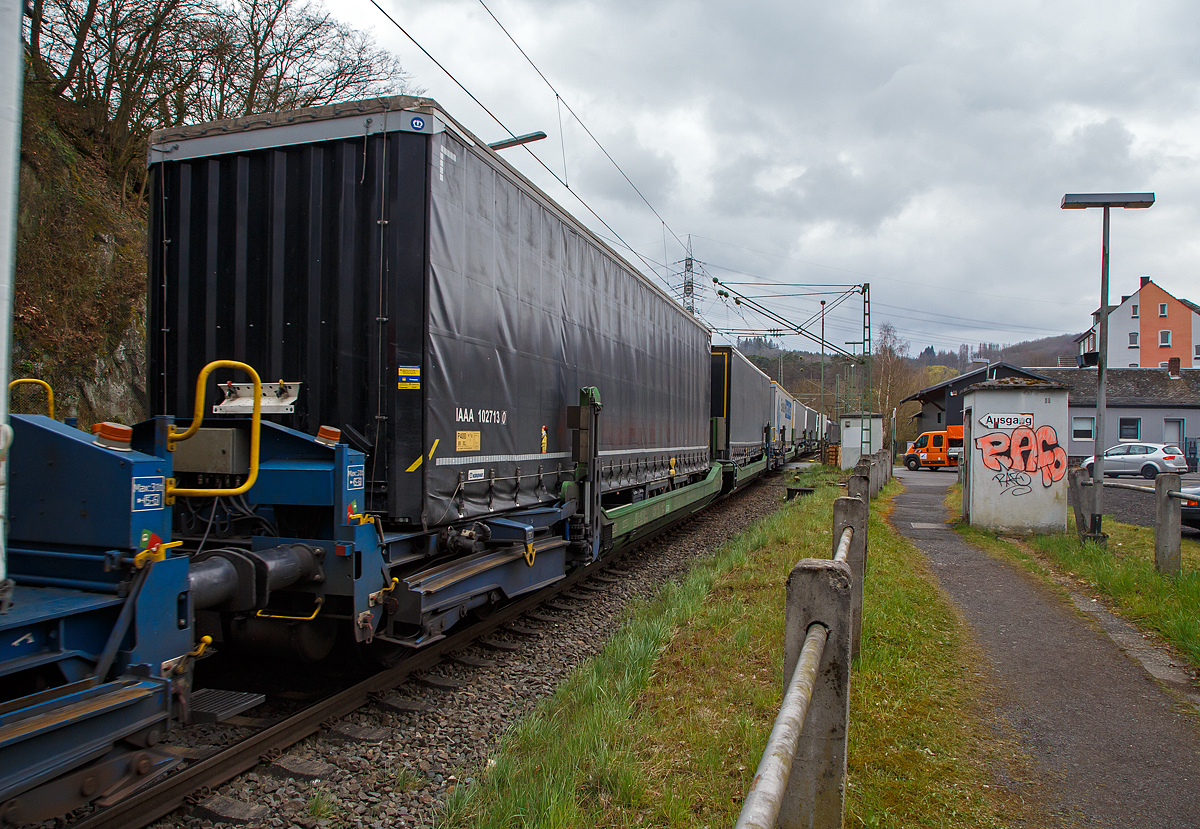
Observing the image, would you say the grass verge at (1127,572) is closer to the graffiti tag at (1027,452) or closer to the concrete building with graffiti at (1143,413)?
the graffiti tag at (1027,452)

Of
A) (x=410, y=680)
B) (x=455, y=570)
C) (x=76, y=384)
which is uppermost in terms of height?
(x=76, y=384)

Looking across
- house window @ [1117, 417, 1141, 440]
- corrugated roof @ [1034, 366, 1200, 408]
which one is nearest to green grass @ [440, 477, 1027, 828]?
corrugated roof @ [1034, 366, 1200, 408]

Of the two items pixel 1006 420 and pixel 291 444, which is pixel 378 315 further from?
pixel 1006 420

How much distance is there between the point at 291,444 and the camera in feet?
14.8

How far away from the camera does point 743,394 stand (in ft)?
60.7

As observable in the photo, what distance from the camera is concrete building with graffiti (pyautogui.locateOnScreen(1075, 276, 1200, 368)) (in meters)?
54.8

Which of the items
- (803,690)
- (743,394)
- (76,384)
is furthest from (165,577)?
(743,394)

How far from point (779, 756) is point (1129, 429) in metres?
47.7

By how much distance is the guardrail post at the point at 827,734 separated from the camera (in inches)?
94.8

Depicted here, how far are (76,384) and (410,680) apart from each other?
456 inches

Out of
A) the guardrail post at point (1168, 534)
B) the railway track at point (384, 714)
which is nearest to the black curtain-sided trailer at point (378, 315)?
the railway track at point (384, 714)

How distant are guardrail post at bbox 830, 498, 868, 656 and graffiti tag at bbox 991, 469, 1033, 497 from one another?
25.1 feet

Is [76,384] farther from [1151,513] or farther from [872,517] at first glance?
[1151,513]

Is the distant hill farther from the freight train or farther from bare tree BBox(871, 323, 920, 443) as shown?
the freight train
